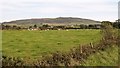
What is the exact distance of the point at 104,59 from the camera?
2064cm

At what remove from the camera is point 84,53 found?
19516mm

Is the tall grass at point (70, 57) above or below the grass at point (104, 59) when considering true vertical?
above

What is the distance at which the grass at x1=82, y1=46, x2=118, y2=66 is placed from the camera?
62.2 ft

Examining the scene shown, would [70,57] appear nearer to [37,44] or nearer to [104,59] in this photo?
[104,59]

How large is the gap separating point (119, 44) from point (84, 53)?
7457 millimetres

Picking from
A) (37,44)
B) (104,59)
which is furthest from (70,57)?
(37,44)

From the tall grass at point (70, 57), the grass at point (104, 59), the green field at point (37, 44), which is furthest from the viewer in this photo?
the green field at point (37, 44)

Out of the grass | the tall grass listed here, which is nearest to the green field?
the tall grass

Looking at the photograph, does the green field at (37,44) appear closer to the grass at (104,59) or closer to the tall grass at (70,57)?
the tall grass at (70,57)

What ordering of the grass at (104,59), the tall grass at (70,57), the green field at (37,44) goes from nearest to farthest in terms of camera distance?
the tall grass at (70,57) < the grass at (104,59) < the green field at (37,44)

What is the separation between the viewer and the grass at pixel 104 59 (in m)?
19.0

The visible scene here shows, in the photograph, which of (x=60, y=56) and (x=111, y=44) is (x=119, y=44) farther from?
(x=60, y=56)

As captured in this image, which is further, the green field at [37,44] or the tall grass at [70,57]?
the green field at [37,44]

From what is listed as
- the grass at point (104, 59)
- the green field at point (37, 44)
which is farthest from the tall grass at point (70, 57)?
the green field at point (37, 44)
